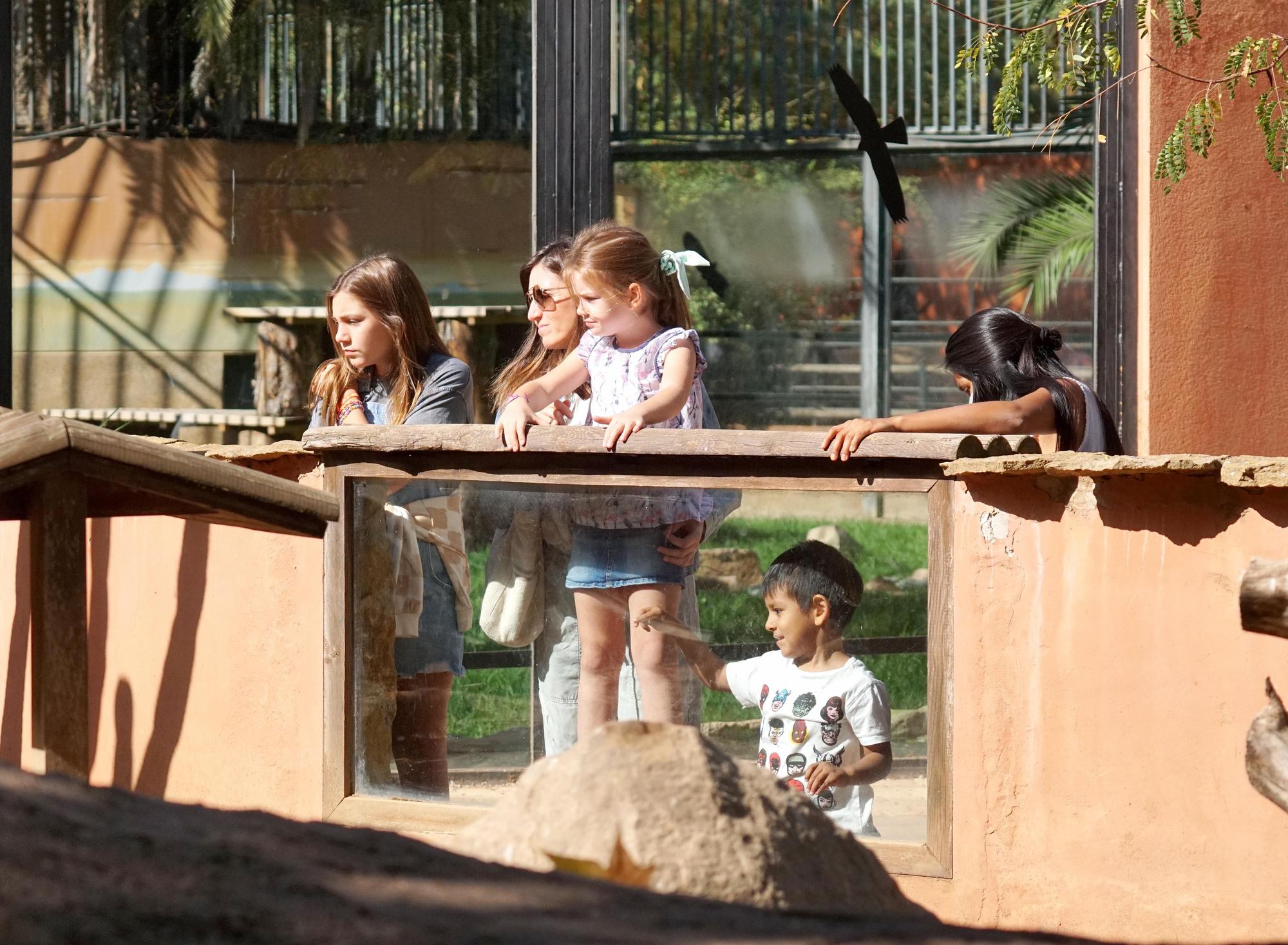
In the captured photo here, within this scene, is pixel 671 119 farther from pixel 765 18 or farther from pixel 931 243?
pixel 931 243

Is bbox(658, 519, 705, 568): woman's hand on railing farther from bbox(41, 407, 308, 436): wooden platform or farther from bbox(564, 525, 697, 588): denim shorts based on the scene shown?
bbox(41, 407, 308, 436): wooden platform

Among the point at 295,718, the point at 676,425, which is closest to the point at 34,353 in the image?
the point at 295,718

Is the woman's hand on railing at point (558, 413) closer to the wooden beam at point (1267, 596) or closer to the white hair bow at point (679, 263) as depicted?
the white hair bow at point (679, 263)

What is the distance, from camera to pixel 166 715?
409cm

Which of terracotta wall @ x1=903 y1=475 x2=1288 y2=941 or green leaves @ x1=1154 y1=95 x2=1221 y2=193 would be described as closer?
terracotta wall @ x1=903 y1=475 x2=1288 y2=941

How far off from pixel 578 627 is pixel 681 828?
195 centimetres

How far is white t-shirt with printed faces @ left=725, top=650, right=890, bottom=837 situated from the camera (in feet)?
11.1

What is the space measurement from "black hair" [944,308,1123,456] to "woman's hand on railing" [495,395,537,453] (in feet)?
3.63

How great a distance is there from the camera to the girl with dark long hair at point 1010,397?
3438 millimetres

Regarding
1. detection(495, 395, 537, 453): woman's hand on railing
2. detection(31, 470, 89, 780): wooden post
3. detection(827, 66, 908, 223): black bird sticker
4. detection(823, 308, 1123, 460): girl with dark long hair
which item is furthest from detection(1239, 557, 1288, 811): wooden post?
detection(827, 66, 908, 223): black bird sticker

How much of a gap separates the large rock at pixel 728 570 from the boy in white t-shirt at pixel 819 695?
4 centimetres

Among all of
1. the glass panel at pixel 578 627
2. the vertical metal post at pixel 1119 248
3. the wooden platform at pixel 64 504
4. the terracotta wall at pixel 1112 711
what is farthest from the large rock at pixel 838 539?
the vertical metal post at pixel 1119 248

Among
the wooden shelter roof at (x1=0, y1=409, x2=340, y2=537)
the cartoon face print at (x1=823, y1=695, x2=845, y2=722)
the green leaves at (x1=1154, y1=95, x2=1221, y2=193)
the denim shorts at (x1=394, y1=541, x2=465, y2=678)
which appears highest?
the green leaves at (x1=1154, y1=95, x2=1221, y2=193)

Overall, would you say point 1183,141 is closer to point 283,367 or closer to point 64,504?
point 64,504
